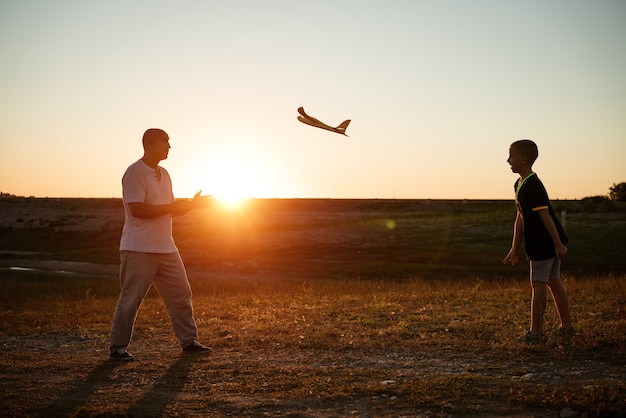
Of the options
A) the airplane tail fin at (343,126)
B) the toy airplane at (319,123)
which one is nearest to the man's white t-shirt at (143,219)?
the toy airplane at (319,123)

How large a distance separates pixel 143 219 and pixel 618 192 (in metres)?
74.2

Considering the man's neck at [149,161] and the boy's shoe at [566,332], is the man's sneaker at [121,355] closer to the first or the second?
the man's neck at [149,161]

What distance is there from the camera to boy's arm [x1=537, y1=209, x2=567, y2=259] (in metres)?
7.09

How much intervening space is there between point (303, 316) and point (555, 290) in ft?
13.0

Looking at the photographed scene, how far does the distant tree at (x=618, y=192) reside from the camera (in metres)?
71.9

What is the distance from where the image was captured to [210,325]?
382 inches

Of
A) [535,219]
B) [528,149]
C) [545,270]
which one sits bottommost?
[545,270]

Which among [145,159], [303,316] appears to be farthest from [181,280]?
[303,316]

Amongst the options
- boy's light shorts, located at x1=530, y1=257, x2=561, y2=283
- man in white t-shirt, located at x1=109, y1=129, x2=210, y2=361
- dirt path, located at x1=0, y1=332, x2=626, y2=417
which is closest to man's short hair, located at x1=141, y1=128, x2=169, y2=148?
man in white t-shirt, located at x1=109, y1=129, x2=210, y2=361

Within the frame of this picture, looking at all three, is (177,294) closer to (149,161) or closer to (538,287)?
(149,161)

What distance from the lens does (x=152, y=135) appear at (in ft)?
24.9

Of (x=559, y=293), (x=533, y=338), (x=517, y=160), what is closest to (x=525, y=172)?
(x=517, y=160)

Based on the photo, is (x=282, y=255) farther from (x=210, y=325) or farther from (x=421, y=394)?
(x=421, y=394)

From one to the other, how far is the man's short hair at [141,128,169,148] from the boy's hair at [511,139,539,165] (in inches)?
151
